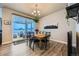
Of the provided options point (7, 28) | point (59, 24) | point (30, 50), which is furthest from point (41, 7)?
point (7, 28)

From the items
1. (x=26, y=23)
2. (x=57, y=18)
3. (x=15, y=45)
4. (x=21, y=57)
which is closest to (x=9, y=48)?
(x=15, y=45)

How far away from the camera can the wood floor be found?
3.31 meters

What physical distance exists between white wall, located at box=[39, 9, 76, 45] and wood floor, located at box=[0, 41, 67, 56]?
→ 25cm

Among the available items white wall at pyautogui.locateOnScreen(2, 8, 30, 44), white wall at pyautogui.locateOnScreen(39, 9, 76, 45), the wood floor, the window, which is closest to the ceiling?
white wall at pyautogui.locateOnScreen(39, 9, 76, 45)

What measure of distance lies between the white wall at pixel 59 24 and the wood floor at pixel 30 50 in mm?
246

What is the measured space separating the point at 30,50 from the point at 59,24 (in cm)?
126

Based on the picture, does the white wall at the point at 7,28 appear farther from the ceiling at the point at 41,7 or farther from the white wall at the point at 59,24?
the white wall at the point at 59,24

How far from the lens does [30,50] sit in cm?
358

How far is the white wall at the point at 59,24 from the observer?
3330mm

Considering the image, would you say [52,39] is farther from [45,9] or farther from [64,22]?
[45,9]

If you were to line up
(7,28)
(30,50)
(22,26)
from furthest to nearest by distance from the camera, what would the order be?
(7,28), (30,50), (22,26)

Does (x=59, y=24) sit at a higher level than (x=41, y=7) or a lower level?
lower

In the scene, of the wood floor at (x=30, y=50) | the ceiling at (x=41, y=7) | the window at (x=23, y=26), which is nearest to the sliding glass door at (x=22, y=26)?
the window at (x=23, y=26)

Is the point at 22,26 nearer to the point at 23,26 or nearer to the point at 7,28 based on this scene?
the point at 23,26
